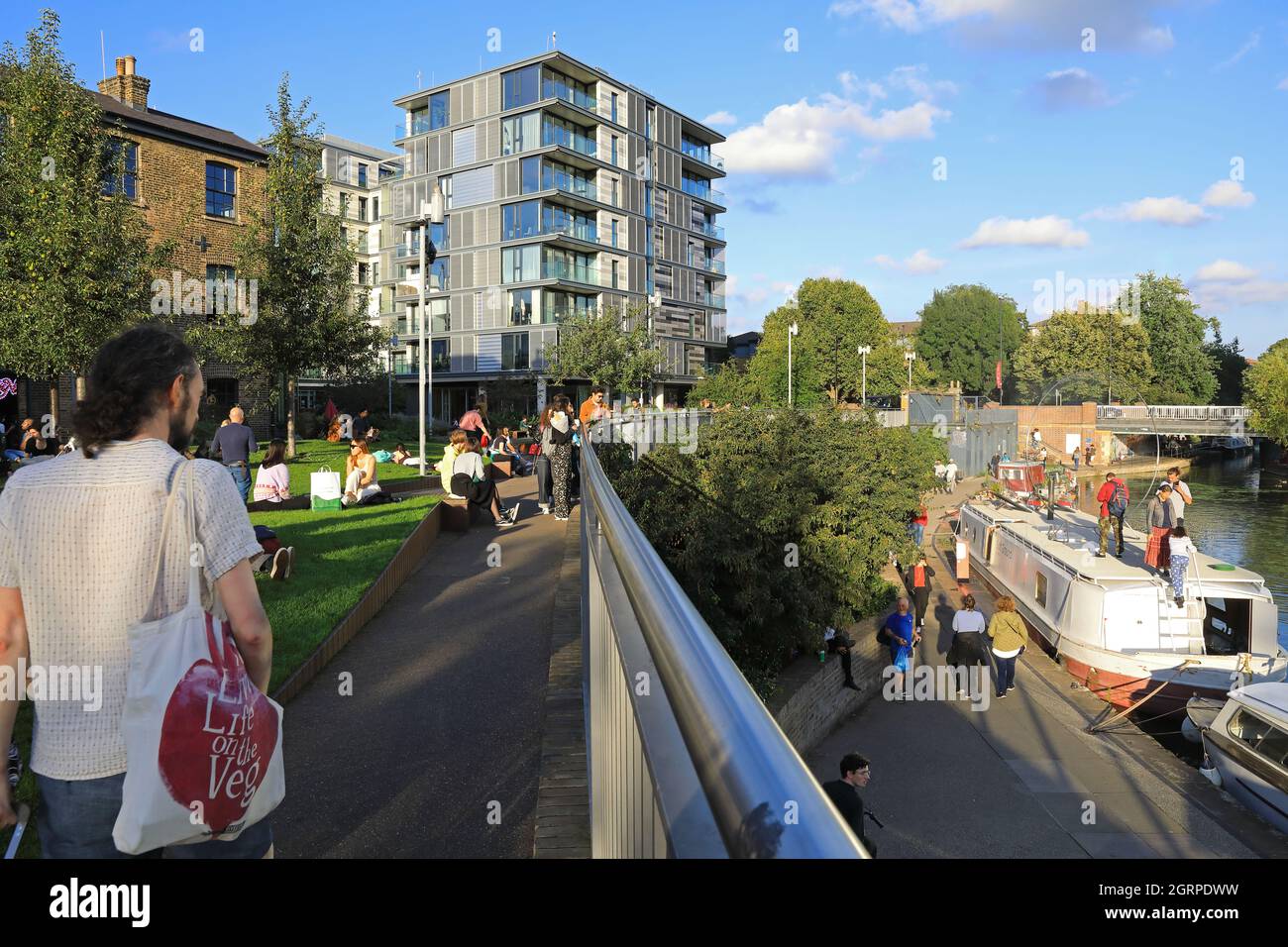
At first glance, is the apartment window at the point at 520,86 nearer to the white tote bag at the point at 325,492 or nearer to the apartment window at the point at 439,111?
the apartment window at the point at 439,111

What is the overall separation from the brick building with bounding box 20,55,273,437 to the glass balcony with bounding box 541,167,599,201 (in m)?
23.6

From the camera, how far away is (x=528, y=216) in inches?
2285

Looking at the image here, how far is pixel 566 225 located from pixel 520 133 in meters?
6.35

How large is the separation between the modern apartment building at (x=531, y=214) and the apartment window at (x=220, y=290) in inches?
830

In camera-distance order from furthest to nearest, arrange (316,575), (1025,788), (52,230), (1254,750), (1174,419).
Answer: (1174,419), (52,230), (1254,750), (1025,788), (316,575)

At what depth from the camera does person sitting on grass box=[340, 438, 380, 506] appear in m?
15.3

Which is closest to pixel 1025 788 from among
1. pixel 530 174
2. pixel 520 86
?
pixel 530 174

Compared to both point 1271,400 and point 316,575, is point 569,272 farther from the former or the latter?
point 1271,400

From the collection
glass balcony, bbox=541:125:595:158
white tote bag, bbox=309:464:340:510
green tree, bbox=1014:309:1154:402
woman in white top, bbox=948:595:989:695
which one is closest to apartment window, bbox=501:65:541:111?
glass balcony, bbox=541:125:595:158

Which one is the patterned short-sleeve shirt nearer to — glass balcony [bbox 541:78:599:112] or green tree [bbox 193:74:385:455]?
green tree [bbox 193:74:385:455]

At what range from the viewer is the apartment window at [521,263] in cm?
5769

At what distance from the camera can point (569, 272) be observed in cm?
5906

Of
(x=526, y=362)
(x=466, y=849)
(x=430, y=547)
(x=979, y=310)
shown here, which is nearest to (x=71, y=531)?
(x=466, y=849)
